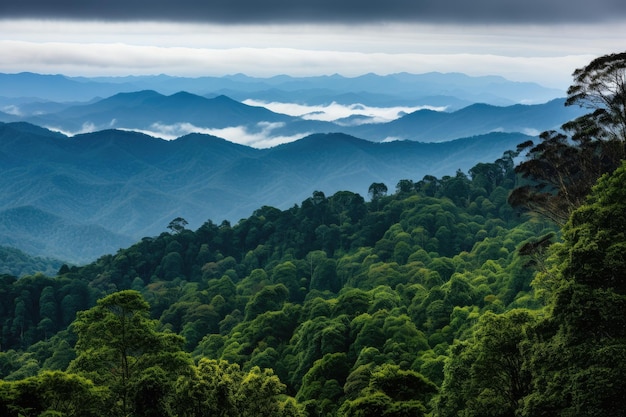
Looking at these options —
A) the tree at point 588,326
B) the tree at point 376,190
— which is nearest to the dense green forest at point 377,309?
the tree at point 588,326

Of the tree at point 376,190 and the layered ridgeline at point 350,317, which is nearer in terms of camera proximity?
the layered ridgeline at point 350,317

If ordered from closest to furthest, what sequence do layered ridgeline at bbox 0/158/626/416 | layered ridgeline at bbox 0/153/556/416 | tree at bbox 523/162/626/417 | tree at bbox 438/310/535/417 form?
tree at bbox 523/162/626/417
layered ridgeline at bbox 0/158/626/416
tree at bbox 438/310/535/417
layered ridgeline at bbox 0/153/556/416

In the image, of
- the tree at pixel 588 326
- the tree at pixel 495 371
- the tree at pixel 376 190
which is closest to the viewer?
the tree at pixel 588 326

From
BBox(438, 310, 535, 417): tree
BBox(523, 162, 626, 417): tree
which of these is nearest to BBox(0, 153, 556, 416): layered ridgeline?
BBox(438, 310, 535, 417): tree

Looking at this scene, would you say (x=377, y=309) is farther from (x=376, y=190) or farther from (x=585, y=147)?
(x=376, y=190)

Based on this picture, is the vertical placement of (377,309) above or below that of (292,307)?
above

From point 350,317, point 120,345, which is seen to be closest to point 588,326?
point 120,345

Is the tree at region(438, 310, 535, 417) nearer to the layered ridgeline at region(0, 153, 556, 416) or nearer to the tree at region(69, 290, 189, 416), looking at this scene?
the layered ridgeline at region(0, 153, 556, 416)

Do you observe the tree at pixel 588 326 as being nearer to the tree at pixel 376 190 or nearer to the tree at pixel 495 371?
the tree at pixel 495 371

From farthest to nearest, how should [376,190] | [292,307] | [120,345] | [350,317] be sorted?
1. [376,190]
2. [292,307]
3. [350,317]
4. [120,345]
